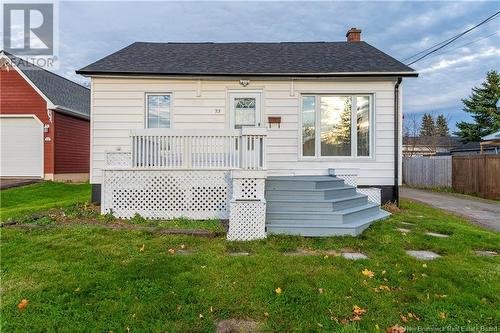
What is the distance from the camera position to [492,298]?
9.60 ft

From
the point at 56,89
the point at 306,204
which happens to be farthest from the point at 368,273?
the point at 56,89

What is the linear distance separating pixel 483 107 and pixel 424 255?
2908 centimetres

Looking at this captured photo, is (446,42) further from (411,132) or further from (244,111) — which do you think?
(411,132)

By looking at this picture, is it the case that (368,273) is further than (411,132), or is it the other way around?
(411,132)

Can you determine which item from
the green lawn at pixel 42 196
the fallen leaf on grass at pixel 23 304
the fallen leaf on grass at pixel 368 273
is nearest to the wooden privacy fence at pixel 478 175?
the fallen leaf on grass at pixel 368 273

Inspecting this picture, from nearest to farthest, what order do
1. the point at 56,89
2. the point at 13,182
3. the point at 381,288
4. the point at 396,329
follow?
the point at 396,329 → the point at 381,288 → the point at 13,182 → the point at 56,89

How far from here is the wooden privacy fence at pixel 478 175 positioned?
1141cm

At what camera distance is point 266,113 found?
26.0 ft

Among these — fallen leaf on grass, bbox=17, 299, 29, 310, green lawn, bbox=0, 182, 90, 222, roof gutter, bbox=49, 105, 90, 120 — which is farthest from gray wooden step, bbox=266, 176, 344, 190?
roof gutter, bbox=49, 105, 90, 120

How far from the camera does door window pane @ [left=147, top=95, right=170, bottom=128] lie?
26.2ft

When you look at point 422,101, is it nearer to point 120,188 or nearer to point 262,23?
point 262,23

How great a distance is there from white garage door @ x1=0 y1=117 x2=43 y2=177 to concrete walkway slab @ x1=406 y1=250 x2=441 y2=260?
48.5 feet

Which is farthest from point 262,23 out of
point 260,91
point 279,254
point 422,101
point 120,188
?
point 422,101

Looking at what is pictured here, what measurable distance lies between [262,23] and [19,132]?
1260cm
